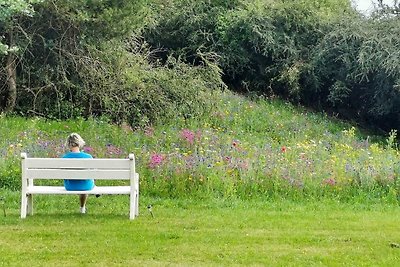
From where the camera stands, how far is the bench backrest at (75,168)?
7730 millimetres

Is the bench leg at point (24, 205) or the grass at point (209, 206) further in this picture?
the bench leg at point (24, 205)

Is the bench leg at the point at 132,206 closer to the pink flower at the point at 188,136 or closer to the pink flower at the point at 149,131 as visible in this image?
the pink flower at the point at 188,136

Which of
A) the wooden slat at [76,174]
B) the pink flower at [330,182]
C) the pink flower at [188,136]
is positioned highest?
the wooden slat at [76,174]

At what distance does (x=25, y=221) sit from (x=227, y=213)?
2488 mm

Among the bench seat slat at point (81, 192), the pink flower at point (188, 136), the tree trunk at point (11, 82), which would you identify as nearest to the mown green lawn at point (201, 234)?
the bench seat slat at point (81, 192)

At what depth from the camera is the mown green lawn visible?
19.9 ft

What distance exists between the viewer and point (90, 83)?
15109 millimetres

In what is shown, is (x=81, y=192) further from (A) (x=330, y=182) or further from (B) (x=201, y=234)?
(A) (x=330, y=182)

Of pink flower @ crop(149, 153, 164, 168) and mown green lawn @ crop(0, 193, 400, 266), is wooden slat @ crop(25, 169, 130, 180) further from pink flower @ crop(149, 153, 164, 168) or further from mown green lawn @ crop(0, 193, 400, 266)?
pink flower @ crop(149, 153, 164, 168)

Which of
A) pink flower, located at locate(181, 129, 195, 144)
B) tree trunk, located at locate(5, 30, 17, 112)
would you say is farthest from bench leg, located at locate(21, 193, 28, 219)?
tree trunk, located at locate(5, 30, 17, 112)

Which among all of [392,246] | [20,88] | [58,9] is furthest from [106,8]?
[392,246]

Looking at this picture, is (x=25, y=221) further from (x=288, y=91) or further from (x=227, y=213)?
(x=288, y=91)

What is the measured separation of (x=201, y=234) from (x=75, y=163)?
1.82 meters

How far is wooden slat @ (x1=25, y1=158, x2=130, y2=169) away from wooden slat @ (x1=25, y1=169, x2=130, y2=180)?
0.05 meters
